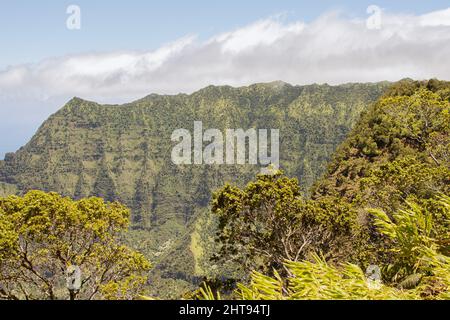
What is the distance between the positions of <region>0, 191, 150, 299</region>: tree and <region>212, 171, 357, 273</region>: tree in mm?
5433

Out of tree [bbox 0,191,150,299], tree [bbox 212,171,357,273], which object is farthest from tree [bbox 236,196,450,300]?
tree [bbox 212,171,357,273]

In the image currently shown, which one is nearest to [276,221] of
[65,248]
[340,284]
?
[65,248]

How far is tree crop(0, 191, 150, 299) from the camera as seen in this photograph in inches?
829

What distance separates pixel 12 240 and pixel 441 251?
1918 cm

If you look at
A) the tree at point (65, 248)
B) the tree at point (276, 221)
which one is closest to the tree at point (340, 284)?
the tree at point (65, 248)

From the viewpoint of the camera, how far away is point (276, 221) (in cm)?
2519

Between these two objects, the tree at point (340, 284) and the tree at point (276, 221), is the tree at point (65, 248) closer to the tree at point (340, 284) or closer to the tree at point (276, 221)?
the tree at point (276, 221)

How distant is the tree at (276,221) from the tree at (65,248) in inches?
214

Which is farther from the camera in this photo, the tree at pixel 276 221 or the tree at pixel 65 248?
the tree at pixel 276 221

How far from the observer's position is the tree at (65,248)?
21062 millimetres

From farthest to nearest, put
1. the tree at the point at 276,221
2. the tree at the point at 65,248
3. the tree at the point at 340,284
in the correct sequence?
the tree at the point at 276,221 < the tree at the point at 65,248 < the tree at the point at 340,284

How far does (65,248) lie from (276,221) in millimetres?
11406

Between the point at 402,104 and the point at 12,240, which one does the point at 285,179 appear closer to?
the point at 12,240

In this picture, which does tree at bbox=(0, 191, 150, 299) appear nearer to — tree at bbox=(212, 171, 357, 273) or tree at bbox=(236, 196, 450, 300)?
tree at bbox=(212, 171, 357, 273)
